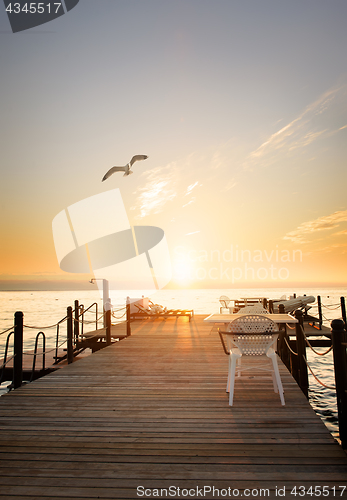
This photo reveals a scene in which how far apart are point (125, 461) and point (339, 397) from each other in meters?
1.99

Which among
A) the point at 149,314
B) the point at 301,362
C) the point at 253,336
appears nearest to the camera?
the point at 253,336

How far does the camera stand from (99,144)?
48.8 ft

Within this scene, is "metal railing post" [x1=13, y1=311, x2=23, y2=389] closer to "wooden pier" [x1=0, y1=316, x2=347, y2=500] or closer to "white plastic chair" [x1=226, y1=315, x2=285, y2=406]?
"wooden pier" [x1=0, y1=316, x2=347, y2=500]

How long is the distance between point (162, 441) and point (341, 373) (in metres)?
1.79

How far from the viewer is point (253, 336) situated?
157 inches

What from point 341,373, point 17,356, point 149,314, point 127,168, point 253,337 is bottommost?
point 149,314

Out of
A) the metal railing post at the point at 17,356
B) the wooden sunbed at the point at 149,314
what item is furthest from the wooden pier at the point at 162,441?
the wooden sunbed at the point at 149,314

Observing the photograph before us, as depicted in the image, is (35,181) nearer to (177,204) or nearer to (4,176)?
(4,176)

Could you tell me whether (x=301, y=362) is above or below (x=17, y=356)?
below

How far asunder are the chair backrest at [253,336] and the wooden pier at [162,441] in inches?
26.6

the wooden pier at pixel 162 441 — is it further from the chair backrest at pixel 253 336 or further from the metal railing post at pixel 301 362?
the chair backrest at pixel 253 336

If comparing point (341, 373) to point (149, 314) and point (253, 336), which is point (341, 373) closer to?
point (253, 336)

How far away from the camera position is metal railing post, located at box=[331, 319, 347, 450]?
109 inches

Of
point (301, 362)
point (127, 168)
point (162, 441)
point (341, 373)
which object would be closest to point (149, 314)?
point (127, 168)
